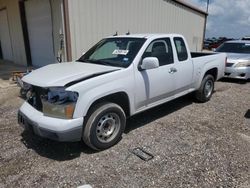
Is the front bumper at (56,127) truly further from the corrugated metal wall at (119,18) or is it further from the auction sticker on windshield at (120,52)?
the corrugated metal wall at (119,18)

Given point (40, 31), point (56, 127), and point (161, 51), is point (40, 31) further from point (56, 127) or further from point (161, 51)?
point (56, 127)

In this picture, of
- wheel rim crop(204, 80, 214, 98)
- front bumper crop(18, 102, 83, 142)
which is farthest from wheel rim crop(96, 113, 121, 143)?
wheel rim crop(204, 80, 214, 98)

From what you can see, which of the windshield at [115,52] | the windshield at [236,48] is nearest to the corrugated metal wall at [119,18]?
the windshield at [236,48]

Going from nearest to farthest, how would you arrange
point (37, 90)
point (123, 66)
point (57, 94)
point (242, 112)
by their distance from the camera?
point (57, 94) < point (37, 90) < point (123, 66) < point (242, 112)

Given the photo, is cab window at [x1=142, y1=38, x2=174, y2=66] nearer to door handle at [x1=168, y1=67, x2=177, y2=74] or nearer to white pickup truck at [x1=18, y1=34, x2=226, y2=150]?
white pickup truck at [x1=18, y1=34, x2=226, y2=150]

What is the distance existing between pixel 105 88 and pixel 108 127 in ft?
2.26

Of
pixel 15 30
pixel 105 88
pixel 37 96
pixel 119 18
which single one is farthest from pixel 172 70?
pixel 15 30

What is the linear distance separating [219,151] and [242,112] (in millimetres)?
2300

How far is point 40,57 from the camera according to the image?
415 inches

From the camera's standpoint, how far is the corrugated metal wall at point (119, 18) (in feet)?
26.2

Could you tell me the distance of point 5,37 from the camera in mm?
13805

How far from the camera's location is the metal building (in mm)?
7953

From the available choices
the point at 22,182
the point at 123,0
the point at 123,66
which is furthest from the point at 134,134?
the point at 123,0

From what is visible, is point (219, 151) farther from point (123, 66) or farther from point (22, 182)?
point (22, 182)
